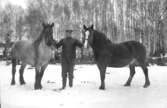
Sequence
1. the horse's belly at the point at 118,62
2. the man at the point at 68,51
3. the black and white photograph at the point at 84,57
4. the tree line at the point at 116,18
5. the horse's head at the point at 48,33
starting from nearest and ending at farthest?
the black and white photograph at the point at 84,57
the horse's head at the point at 48,33
the man at the point at 68,51
the horse's belly at the point at 118,62
the tree line at the point at 116,18

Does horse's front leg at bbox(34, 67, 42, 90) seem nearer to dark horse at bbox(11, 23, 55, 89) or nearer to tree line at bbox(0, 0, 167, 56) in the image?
dark horse at bbox(11, 23, 55, 89)

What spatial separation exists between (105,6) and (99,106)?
9267 millimetres

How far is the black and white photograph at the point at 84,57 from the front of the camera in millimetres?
4613

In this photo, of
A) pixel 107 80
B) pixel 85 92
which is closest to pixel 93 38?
pixel 85 92

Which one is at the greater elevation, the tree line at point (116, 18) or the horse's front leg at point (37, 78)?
the tree line at point (116, 18)

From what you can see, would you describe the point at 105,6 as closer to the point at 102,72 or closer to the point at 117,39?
the point at 117,39

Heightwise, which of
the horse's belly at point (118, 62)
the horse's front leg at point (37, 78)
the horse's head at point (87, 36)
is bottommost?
the horse's front leg at point (37, 78)

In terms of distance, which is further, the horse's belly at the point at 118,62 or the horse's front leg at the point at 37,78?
the horse's belly at the point at 118,62

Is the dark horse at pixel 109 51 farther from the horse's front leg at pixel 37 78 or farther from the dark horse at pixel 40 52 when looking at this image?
the horse's front leg at pixel 37 78

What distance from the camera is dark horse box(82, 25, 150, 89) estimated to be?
5922mm

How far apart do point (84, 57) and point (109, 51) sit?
2.33 metres

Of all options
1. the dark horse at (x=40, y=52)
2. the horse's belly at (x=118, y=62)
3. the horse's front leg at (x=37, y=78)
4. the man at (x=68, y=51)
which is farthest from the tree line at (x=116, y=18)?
the horse's belly at (x=118, y=62)

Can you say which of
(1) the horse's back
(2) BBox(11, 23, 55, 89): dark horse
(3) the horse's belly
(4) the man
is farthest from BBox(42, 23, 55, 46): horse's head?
(3) the horse's belly

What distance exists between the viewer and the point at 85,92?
18.1 ft
